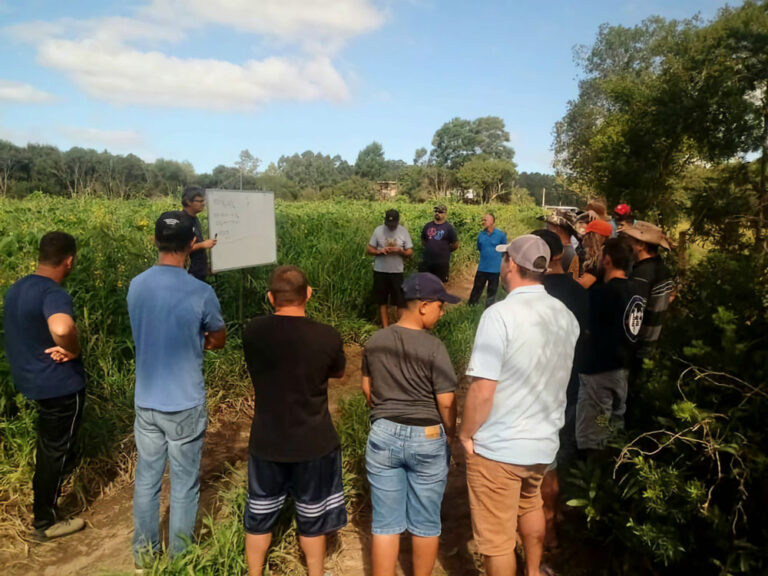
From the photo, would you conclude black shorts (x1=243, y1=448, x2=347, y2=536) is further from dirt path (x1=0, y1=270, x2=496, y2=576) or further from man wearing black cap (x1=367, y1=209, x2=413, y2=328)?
man wearing black cap (x1=367, y1=209, x2=413, y2=328)

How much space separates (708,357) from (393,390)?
4.72 feet

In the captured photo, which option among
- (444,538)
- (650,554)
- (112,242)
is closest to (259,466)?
(444,538)

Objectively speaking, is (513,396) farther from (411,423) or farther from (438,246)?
(438,246)

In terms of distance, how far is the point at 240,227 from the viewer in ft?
15.7

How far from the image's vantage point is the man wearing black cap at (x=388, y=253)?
21.5 ft

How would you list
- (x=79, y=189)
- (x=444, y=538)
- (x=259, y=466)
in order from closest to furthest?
(x=259, y=466)
(x=444, y=538)
(x=79, y=189)

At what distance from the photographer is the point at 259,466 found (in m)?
2.41

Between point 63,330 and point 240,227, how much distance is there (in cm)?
231

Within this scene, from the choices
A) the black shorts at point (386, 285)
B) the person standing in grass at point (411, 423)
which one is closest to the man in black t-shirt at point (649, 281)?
the person standing in grass at point (411, 423)

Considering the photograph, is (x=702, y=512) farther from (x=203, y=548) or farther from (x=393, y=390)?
(x=203, y=548)

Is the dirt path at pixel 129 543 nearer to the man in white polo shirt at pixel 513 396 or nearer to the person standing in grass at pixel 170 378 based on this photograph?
the person standing in grass at pixel 170 378

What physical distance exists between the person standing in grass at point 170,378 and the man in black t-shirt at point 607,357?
2.20 meters

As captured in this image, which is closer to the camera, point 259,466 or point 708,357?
point 708,357

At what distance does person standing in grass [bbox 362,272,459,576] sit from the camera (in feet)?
7.63
